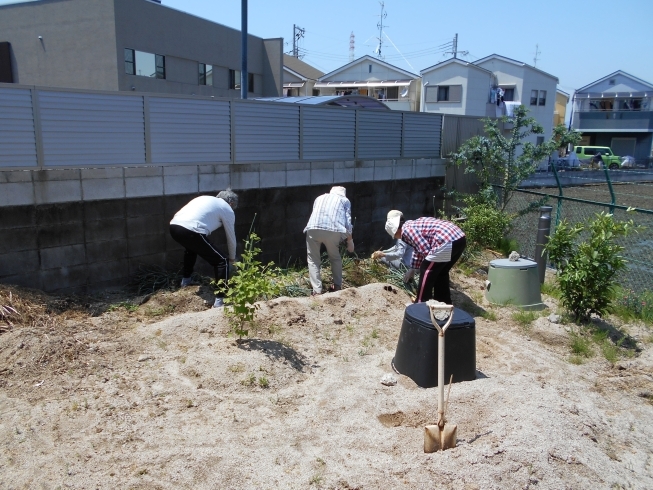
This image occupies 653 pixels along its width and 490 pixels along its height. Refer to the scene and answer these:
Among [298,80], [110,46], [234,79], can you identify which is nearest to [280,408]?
[110,46]

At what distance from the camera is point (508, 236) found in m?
10.2

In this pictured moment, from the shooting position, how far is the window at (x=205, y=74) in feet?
84.9

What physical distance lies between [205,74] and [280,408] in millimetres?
24365

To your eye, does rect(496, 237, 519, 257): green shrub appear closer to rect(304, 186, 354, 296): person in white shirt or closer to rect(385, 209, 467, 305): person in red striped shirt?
rect(385, 209, 467, 305): person in red striped shirt

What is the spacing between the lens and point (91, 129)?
593 centimetres

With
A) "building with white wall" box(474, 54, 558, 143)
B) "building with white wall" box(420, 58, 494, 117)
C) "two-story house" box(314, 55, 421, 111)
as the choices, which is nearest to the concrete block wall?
"building with white wall" box(420, 58, 494, 117)

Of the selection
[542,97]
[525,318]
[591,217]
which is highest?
[542,97]

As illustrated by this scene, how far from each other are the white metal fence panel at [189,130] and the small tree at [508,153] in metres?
4.49

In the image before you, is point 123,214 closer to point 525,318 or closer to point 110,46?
point 525,318

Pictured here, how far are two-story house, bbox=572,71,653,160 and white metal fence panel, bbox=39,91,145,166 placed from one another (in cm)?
4666

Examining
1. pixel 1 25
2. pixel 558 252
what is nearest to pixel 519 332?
pixel 558 252

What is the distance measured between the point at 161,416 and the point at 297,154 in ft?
16.1

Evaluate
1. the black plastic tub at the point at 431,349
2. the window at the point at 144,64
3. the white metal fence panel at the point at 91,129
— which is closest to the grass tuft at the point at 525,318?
the black plastic tub at the point at 431,349

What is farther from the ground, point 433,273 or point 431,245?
point 431,245
